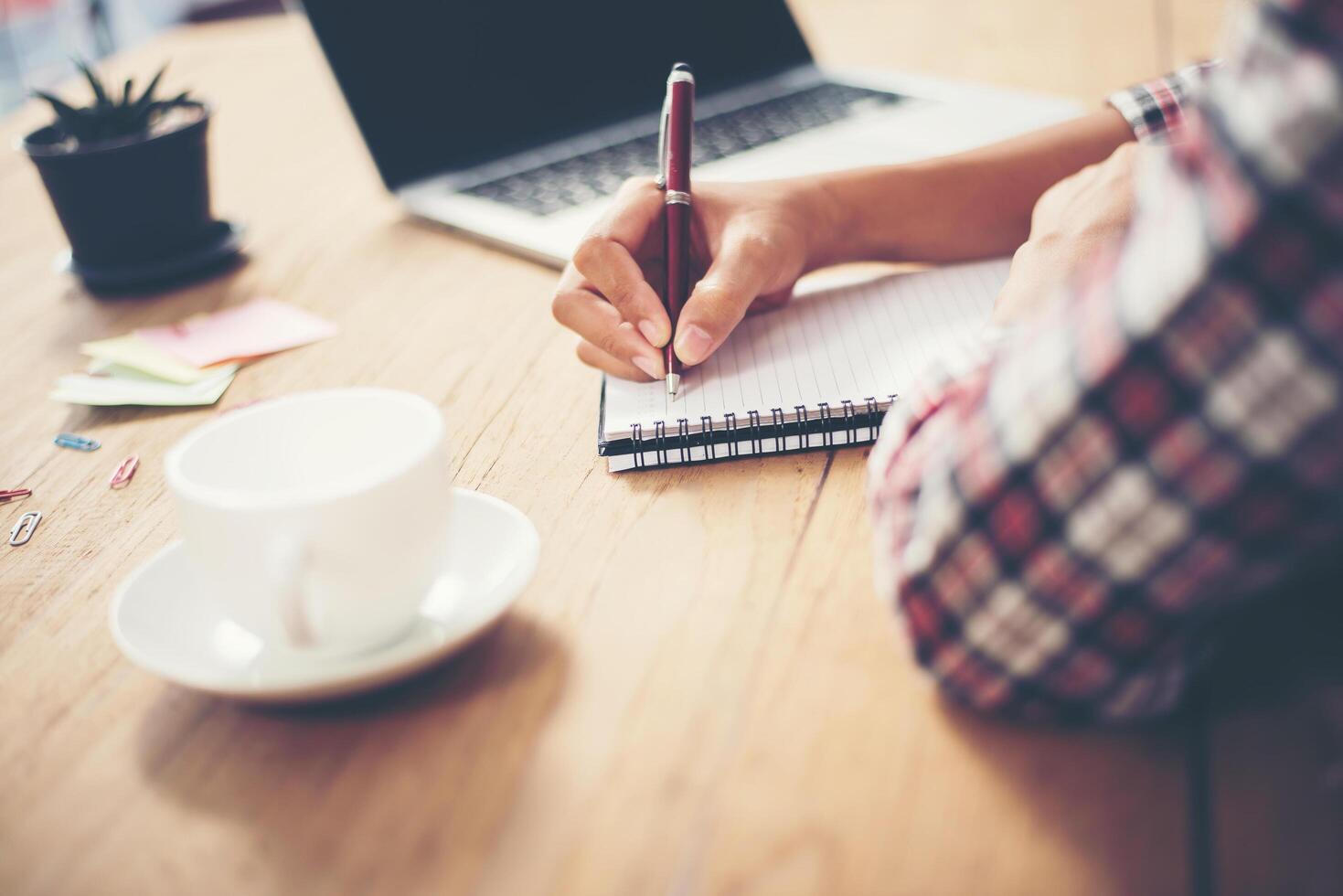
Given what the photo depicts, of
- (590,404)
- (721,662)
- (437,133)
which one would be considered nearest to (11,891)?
(721,662)

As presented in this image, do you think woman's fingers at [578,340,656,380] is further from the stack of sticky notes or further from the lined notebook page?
the stack of sticky notes

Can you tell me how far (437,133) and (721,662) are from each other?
2.45 ft

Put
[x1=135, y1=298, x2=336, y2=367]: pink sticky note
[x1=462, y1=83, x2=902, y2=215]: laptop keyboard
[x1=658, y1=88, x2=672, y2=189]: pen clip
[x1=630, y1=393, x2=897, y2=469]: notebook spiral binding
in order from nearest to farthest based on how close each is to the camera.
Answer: [x1=630, y1=393, x2=897, y2=469]: notebook spiral binding, [x1=658, y1=88, x2=672, y2=189]: pen clip, [x1=135, y1=298, x2=336, y2=367]: pink sticky note, [x1=462, y1=83, x2=902, y2=215]: laptop keyboard

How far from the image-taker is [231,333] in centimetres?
82

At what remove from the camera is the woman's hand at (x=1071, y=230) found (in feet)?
1.95

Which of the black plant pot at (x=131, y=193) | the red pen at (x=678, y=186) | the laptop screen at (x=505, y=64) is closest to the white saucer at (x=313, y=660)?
the red pen at (x=678, y=186)

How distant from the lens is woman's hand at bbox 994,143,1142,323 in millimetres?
595

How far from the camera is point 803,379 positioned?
613 millimetres

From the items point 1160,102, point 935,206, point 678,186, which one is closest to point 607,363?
point 678,186

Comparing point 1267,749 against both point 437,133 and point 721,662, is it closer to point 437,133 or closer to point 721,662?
point 721,662

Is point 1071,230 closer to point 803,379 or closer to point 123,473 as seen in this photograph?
point 803,379

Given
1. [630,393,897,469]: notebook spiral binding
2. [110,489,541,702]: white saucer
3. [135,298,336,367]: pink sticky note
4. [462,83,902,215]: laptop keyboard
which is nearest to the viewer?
[110,489,541,702]: white saucer

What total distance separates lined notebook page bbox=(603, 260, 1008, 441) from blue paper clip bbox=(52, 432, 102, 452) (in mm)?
335

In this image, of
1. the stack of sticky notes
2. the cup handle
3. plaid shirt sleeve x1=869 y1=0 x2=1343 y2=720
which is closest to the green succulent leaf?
the stack of sticky notes
